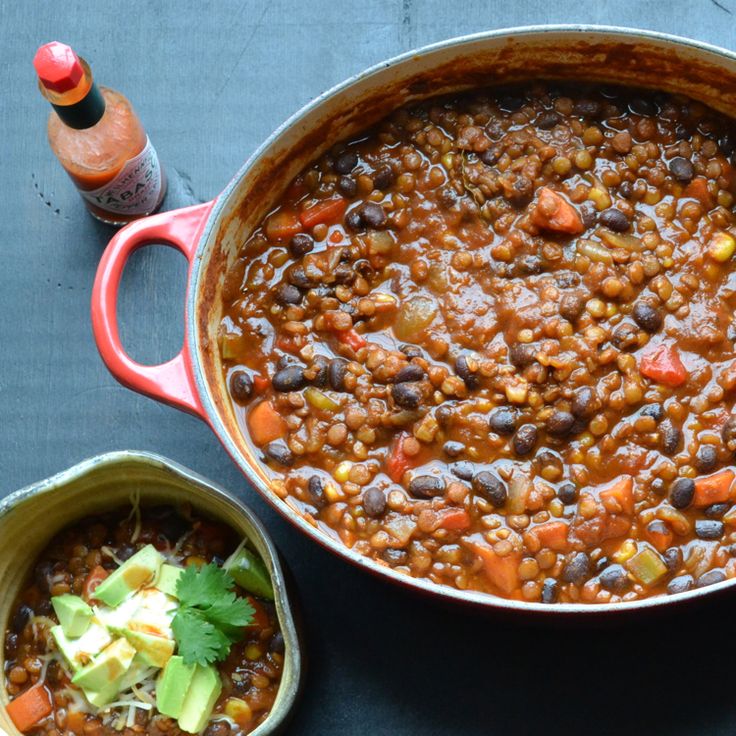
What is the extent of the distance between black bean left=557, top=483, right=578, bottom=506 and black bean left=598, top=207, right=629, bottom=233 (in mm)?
808

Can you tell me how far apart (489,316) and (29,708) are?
1910 millimetres

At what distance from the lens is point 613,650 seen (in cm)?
376

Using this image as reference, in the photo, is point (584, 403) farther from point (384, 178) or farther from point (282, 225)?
point (282, 225)

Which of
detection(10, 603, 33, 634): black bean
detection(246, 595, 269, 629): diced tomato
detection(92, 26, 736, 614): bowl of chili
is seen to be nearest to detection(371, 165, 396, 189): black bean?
detection(92, 26, 736, 614): bowl of chili

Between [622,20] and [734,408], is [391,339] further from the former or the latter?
[622,20]

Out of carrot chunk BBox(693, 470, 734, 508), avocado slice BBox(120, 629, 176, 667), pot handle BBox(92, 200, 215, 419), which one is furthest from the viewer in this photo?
avocado slice BBox(120, 629, 176, 667)

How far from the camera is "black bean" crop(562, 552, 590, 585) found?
3.36 m

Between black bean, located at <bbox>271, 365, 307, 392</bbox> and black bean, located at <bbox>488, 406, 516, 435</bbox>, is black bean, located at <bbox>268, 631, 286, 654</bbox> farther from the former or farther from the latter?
black bean, located at <bbox>488, 406, 516, 435</bbox>

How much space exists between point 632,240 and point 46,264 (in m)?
2.03

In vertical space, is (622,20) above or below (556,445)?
above

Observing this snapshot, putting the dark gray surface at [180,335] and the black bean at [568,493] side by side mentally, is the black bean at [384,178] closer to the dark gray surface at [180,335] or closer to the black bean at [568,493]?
the dark gray surface at [180,335]

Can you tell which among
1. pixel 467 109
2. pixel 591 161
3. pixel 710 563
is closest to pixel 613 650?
pixel 710 563

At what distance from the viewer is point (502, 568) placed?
3387 mm

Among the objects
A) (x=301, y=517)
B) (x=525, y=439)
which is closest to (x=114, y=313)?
(x=301, y=517)
